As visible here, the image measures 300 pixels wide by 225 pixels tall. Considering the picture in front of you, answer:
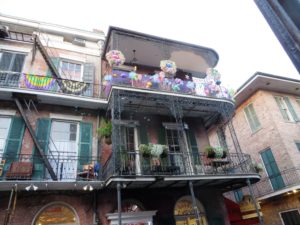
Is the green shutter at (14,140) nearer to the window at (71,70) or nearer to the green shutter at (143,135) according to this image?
the window at (71,70)

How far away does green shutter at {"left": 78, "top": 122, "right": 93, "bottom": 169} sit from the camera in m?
9.22

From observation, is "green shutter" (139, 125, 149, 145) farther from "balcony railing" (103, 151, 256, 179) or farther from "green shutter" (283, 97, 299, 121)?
"green shutter" (283, 97, 299, 121)

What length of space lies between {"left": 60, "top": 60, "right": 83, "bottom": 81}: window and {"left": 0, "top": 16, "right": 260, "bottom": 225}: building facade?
48mm

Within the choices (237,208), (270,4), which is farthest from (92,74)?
(270,4)

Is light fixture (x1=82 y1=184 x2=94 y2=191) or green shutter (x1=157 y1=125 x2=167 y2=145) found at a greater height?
green shutter (x1=157 y1=125 x2=167 y2=145)

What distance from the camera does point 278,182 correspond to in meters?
13.3

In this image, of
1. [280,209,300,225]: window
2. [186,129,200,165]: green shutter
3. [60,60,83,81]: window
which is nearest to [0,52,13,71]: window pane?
[60,60,83,81]: window

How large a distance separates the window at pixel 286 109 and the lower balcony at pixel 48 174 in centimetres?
1236

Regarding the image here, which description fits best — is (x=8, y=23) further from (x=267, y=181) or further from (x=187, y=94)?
(x=267, y=181)

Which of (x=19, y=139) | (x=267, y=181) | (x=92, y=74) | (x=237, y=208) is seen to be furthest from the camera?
(x=267, y=181)

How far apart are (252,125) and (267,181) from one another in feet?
12.0

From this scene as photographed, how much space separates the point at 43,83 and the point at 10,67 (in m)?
1.84

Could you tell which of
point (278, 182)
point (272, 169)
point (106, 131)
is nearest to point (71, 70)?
point (106, 131)

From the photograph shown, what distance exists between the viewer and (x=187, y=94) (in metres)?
10.5
